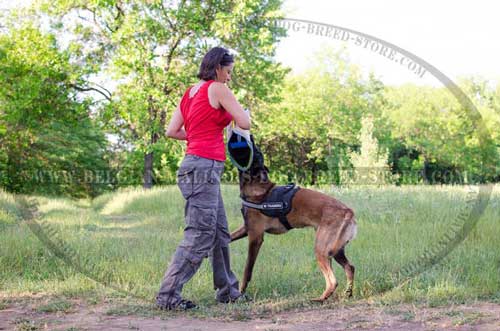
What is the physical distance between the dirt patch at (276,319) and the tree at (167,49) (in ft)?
43.3

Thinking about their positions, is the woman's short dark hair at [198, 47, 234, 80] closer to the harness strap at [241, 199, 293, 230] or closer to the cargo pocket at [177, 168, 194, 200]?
the cargo pocket at [177, 168, 194, 200]

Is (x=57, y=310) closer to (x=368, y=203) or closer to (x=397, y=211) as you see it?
(x=397, y=211)

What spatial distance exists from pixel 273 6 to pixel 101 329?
17.4 meters

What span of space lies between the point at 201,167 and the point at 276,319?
4.33ft

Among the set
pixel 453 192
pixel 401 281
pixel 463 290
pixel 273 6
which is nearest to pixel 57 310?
pixel 401 281

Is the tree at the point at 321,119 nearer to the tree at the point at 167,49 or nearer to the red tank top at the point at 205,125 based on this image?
the tree at the point at 167,49

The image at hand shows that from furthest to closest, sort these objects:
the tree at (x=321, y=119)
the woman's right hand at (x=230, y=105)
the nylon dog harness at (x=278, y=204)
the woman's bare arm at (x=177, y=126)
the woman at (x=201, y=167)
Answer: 1. the tree at (x=321, y=119)
2. the nylon dog harness at (x=278, y=204)
3. the woman's bare arm at (x=177, y=126)
4. the woman at (x=201, y=167)
5. the woman's right hand at (x=230, y=105)

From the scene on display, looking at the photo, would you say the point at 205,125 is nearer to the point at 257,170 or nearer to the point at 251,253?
the point at 257,170

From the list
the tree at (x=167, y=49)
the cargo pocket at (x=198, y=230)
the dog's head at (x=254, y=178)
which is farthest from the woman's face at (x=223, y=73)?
the tree at (x=167, y=49)

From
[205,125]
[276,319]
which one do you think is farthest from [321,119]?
[276,319]

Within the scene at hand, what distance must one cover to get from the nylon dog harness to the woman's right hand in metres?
0.89

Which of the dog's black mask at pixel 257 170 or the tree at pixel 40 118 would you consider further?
the tree at pixel 40 118

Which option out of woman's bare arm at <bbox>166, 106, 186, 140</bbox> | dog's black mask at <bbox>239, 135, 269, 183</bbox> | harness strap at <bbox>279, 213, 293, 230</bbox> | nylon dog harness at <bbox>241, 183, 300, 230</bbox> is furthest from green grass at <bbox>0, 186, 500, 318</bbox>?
woman's bare arm at <bbox>166, 106, 186, 140</bbox>

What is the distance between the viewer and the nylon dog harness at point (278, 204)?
462 centimetres
